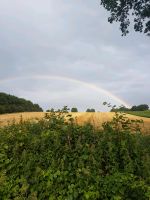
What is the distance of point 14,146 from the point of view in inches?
449

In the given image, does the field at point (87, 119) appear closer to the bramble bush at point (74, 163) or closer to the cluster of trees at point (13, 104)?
the bramble bush at point (74, 163)

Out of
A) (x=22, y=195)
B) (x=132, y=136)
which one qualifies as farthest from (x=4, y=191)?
(x=132, y=136)

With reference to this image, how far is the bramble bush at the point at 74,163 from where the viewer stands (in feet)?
31.7

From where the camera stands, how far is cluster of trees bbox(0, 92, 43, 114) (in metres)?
36.5

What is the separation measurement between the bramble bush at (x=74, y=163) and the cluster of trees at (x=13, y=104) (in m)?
24.5

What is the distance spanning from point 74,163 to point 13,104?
28042 mm

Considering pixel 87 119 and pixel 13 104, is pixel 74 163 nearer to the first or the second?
pixel 87 119

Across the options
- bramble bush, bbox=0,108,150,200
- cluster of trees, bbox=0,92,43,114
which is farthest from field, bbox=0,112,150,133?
cluster of trees, bbox=0,92,43,114

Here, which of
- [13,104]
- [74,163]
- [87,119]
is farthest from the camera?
[13,104]

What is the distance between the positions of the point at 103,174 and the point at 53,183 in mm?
1148

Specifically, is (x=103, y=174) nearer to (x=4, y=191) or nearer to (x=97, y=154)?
(x=97, y=154)

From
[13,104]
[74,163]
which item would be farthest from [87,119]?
[13,104]

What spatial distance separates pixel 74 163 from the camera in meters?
10.3

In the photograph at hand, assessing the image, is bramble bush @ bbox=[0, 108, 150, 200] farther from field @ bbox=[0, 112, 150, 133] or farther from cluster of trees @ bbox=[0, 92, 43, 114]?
cluster of trees @ bbox=[0, 92, 43, 114]
